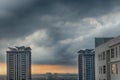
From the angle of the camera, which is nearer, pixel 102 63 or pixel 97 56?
pixel 102 63

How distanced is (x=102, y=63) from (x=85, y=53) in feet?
218

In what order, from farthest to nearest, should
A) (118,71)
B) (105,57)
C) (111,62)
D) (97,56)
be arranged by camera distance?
(97,56) < (105,57) < (111,62) < (118,71)

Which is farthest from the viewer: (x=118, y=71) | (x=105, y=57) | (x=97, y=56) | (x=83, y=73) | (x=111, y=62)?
(x=83, y=73)

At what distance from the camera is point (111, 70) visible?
32844mm

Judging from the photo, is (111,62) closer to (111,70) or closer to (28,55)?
(111,70)

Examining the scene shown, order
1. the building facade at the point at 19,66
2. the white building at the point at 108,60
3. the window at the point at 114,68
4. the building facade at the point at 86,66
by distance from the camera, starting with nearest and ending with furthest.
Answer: the white building at the point at 108,60 → the window at the point at 114,68 → the building facade at the point at 86,66 → the building facade at the point at 19,66

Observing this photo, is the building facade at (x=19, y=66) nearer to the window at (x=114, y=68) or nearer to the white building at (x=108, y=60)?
the white building at (x=108, y=60)

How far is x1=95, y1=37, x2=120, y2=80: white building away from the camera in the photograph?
30.3m

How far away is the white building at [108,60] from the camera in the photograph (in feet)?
99.4

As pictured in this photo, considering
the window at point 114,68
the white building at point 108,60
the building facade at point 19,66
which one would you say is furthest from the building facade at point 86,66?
the window at point 114,68

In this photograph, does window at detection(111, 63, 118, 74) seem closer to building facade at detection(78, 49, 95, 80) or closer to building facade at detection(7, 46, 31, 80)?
building facade at detection(78, 49, 95, 80)

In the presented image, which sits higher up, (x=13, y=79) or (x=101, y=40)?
(x=101, y=40)

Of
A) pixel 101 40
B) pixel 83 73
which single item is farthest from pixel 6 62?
pixel 101 40

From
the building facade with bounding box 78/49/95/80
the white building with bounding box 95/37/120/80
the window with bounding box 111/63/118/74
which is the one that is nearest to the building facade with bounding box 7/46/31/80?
the building facade with bounding box 78/49/95/80
